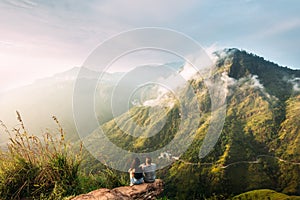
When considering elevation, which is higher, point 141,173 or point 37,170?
point 37,170

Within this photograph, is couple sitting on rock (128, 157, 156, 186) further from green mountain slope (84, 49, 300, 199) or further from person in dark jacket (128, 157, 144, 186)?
green mountain slope (84, 49, 300, 199)

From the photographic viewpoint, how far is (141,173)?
250 inches

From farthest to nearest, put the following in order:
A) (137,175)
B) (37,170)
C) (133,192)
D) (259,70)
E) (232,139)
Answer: (259,70) → (232,139) → (37,170) → (137,175) → (133,192)

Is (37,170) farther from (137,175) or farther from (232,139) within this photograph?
(232,139)

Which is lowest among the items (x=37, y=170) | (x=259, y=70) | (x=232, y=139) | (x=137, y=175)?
(x=232, y=139)

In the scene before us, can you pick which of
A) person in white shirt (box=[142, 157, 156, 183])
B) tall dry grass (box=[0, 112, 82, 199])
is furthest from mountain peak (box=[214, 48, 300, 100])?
tall dry grass (box=[0, 112, 82, 199])

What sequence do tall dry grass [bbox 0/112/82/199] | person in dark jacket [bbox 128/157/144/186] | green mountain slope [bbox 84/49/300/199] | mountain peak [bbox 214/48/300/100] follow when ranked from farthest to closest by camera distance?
1. mountain peak [bbox 214/48/300/100]
2. green mountain slope [bbox 84/49/300/199]
3. person in dark jacket [bbox 128/157/144/186]
4. tall dry grass [bbox 0/112/82/199]

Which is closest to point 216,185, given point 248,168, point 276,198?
point 248,168

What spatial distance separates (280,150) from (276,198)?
871 centimetres

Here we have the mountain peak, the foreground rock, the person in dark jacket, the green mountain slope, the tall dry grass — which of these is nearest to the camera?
the foreground rock

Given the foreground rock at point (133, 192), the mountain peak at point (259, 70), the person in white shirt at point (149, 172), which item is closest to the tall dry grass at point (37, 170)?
the foreground rock at point (133, 192)

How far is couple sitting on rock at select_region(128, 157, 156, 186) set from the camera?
6.34 meters

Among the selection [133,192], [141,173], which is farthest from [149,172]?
[133,192]

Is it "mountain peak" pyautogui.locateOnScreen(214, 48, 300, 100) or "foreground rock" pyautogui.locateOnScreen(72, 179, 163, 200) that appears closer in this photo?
"foreground rock" pyautogui.locateOnScreen(72, 179, 163, 200)
